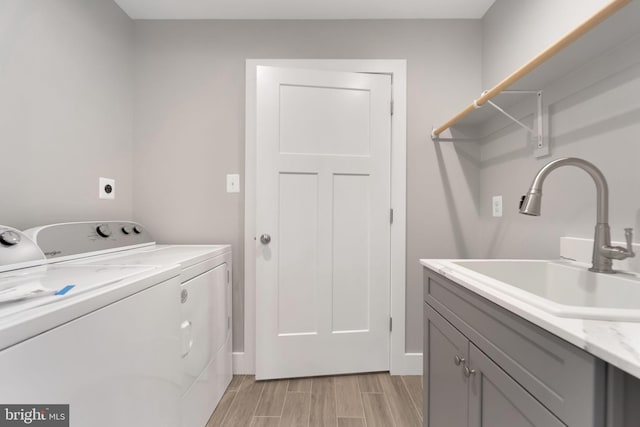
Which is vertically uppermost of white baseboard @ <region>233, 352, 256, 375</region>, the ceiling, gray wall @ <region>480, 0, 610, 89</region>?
the ceiling

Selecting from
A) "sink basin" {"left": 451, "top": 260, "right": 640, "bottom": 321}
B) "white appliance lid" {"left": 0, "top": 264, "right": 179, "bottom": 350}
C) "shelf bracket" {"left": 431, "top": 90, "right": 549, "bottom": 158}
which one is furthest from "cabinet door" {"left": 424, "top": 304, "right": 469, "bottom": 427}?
"white appliance lid" {"left": 0, "top": 264, "right": 179, "bottom": 350}

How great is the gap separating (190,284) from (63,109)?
3.65 feet

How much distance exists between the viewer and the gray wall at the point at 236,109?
1876 millimetres

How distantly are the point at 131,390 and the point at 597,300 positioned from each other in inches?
57.3

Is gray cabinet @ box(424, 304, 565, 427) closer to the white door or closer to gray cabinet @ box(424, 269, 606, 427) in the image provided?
gray cabinet @ box(424, 269, 606, 427)

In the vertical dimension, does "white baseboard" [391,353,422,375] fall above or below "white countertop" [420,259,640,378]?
below

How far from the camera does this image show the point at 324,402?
5.06ft

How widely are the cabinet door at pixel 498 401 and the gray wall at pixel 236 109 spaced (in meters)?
1.06

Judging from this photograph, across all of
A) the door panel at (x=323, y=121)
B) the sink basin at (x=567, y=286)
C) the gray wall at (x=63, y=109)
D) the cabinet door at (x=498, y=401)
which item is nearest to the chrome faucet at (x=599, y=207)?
the sink basin at (x=567, y=286)

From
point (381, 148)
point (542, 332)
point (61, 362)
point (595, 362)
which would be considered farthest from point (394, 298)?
point (61, 362)

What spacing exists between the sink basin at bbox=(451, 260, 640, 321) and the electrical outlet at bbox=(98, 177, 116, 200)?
1.93 m

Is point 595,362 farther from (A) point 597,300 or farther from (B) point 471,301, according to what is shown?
(A) point 597,300

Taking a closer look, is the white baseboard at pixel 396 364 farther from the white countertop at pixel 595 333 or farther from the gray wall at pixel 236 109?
the white countertop at pixel 595 333

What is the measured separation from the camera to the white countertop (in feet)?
1.30
